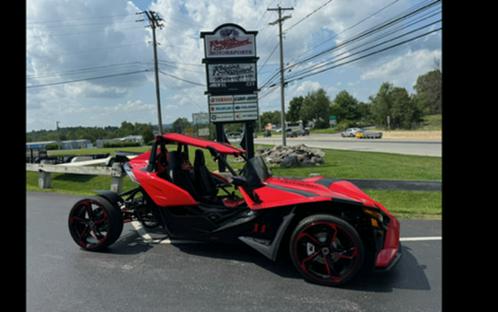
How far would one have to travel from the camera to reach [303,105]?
10331 cm

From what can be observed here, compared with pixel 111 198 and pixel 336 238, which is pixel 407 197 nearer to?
pixel 336 238

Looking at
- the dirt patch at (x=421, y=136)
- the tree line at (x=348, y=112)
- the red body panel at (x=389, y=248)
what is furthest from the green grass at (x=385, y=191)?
the tree line at (x=348, y=112)

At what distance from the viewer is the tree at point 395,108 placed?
66.9 metres

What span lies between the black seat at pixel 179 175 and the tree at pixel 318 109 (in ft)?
319

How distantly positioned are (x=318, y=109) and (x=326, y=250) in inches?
3924

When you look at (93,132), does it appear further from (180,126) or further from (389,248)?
(389,248)

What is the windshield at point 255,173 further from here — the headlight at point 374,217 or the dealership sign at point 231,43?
the dealership sign at point 231,43

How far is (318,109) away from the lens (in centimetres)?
9994

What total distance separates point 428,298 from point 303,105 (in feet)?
337

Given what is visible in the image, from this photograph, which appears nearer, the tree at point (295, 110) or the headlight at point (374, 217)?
the headlight at point (374, 217)

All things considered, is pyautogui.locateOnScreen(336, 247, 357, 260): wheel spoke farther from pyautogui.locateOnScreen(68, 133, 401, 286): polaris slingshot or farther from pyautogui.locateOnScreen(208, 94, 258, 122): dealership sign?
pyautogui.locateOnScreen(208, 94, 258, 122): dealership sign

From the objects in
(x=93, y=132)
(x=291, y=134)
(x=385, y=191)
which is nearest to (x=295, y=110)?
(x=291, y=134)

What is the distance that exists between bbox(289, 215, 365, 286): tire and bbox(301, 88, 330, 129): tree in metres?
98.2
